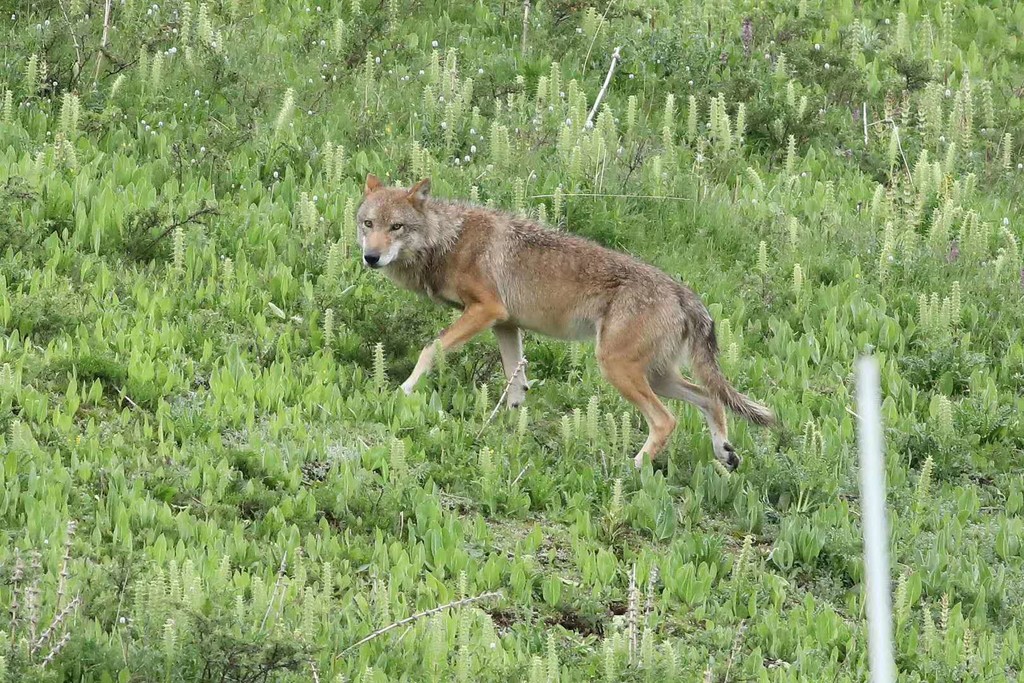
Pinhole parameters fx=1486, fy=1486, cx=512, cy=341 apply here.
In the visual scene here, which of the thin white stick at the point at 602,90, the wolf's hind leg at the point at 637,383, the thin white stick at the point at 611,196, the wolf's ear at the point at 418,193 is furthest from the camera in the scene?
the thin white stick at the point at 602,90

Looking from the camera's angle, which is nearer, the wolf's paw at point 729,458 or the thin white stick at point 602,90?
the wolf's paw at point 729,458

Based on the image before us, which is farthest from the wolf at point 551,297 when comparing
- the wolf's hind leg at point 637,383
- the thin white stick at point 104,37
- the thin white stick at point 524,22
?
the thin white stick at point 524,22

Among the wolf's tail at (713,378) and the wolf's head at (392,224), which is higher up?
the wolf's head at (392,224)

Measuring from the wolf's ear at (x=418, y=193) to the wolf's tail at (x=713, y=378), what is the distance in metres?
2.34

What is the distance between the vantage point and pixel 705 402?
984cm

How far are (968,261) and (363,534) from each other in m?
6.95

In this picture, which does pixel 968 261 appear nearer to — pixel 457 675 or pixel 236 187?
pixel 236 187

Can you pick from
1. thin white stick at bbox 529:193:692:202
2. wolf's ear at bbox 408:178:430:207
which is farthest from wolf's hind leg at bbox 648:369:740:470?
thin white stick at bbox 529:193:692:202

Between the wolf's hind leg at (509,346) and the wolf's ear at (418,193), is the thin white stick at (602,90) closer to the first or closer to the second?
the wolf's ear at (418,193)

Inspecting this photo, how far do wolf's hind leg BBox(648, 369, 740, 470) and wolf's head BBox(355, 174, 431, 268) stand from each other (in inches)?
76.9

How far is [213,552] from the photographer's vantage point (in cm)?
734

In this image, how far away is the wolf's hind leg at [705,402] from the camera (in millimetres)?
9695

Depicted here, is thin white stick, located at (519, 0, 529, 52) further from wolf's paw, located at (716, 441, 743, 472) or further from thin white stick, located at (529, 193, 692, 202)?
wolf's paw, located at (716, 441, 743, 472)

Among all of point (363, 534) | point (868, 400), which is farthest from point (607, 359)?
point (868, 400)
